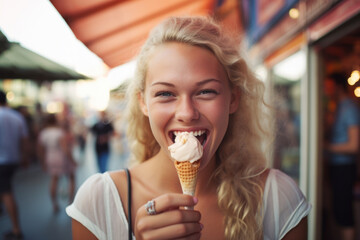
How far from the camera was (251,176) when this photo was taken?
146cm

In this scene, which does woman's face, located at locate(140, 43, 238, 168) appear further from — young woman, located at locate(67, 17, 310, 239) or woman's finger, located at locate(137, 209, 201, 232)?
woman's finger, located at locate(137, 209, 201, 232)

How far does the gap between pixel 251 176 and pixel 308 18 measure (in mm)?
2640

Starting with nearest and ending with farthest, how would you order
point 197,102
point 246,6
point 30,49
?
point 197,102
point 30,49
point 246,6

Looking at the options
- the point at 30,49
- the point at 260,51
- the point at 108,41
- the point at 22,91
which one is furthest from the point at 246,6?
the point at 22,91

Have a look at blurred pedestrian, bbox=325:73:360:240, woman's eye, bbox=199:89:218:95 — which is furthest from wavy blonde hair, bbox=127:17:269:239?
blurred pedestrian, bbox=325:73:360:240

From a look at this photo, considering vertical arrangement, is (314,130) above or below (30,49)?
below

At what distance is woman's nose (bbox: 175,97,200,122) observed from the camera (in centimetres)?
112

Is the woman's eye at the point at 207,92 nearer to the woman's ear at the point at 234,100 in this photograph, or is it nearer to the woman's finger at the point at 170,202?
the woman's ear at the point at 234,100

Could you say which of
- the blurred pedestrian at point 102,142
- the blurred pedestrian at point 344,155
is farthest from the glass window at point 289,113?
the blurred pedestrian at point 102,142

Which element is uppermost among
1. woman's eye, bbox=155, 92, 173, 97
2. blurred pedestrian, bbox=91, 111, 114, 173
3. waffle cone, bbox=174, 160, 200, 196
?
blurred pedestrian, bbox=91, 111, 114, 173

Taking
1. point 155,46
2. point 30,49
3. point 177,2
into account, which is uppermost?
point 177,2

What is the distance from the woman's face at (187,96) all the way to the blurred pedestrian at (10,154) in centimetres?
403

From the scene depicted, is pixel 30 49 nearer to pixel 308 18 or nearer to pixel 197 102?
pixel 197 102

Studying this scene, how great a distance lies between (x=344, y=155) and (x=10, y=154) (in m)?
5.34
